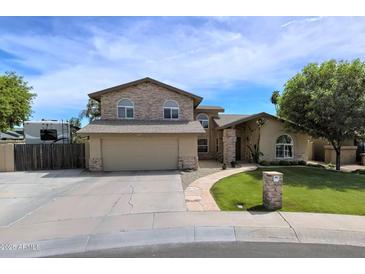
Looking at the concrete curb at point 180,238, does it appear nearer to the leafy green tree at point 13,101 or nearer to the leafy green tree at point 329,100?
the leafy green tree at point 329,100

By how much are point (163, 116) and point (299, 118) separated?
391 inches

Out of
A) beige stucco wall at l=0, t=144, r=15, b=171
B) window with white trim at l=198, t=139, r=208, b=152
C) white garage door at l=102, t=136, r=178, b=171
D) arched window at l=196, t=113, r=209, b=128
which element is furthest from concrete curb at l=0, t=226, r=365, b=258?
arched window at l=196, t=113, r=209, b=128

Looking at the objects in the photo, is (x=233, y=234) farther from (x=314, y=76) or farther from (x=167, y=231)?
(x=314, y=76)

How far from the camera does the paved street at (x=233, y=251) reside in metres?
4.61

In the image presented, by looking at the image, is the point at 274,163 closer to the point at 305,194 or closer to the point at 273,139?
the point at 273,139

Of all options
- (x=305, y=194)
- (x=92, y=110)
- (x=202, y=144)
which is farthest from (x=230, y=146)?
(x=92, y=110)

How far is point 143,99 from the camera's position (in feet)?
56.2

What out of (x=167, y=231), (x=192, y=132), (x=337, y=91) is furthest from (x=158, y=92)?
(x=167, y=231)

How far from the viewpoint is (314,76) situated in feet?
51.3

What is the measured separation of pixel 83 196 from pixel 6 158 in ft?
33.5

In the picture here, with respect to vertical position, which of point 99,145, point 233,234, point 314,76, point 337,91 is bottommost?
point 233,234

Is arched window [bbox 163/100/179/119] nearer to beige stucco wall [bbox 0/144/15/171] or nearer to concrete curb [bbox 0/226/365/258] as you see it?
beige stucco wall [bbox 0/144/15/171]

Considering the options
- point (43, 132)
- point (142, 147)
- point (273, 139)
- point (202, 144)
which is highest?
point (43, 132)
